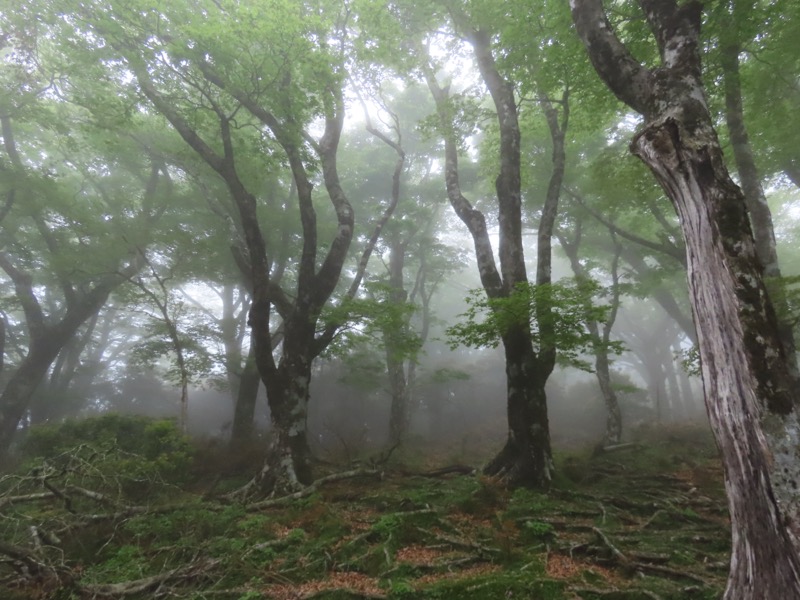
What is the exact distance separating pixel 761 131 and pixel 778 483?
11.8 m

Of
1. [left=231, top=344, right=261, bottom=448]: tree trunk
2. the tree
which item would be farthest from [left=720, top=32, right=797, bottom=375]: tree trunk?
[left=231, top=344, right=261, bottom=448]: tree trunk

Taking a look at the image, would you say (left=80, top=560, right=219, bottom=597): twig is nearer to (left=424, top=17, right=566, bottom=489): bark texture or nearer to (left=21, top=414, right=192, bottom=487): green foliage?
(left=424, top=17, right=566, bottom=489): bark texture

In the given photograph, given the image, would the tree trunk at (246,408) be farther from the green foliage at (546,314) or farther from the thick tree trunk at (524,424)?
the green foliage at (546,314)

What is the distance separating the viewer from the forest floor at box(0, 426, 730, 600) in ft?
15.0

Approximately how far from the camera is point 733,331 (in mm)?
3373

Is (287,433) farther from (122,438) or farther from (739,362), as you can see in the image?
(739,362)

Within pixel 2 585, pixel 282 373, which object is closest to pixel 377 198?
pixel 282 373

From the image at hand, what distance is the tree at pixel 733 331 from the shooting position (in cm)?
291

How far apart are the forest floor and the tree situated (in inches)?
69.2

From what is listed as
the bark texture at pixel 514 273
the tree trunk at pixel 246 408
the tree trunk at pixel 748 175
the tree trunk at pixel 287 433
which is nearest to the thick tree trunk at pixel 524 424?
the bark texture at pixel 514 273

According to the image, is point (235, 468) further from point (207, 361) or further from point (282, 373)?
point (207, 361)

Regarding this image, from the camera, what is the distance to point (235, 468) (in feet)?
39.3

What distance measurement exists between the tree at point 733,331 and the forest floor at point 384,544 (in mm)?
1758

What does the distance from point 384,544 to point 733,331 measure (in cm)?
497
